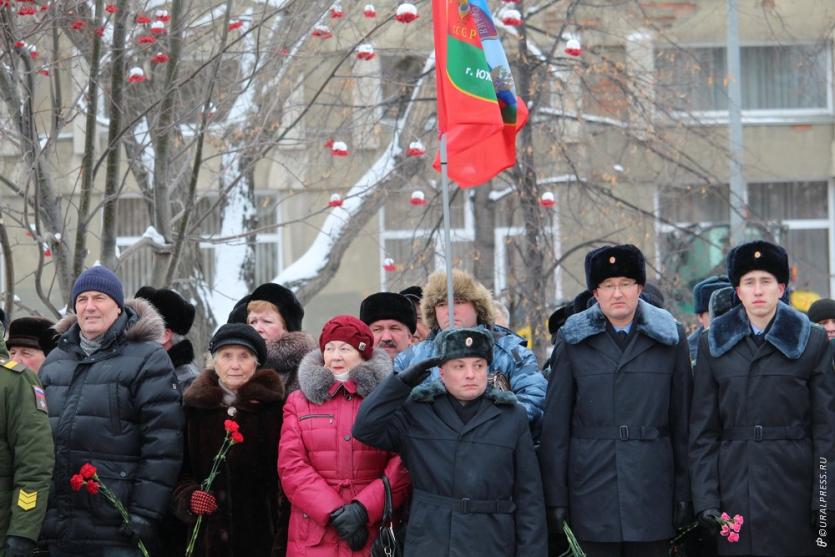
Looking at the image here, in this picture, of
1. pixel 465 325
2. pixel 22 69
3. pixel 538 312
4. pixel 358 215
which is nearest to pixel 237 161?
pixel 358 215

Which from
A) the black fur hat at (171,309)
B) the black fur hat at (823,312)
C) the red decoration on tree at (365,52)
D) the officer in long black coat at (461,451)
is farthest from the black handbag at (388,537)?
the red decoration on tree at (365,52)

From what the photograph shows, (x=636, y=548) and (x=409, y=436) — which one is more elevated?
(x=409, y=436)

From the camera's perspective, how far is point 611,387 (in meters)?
5.86

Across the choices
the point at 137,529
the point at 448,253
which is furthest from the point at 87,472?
the point at 448,253

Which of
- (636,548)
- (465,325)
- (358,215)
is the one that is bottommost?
(636,548)

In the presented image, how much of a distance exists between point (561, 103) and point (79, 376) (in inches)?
295

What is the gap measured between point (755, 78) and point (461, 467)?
14895 millimetres

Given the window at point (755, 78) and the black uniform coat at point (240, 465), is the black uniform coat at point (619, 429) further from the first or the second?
the window at point (755, 78)

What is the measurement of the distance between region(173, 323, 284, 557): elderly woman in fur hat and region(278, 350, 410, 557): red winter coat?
26cm

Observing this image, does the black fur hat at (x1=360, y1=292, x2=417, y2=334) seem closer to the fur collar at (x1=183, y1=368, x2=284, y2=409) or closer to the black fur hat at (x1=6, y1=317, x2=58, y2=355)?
the fur collar at (x1=183, y1=368, x2=284, y2=409)

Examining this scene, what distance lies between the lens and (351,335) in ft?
20.3

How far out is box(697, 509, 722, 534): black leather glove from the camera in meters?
5.71

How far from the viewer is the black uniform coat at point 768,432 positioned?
5.71 m

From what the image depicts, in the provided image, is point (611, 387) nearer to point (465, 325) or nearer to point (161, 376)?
point (465, 325)
